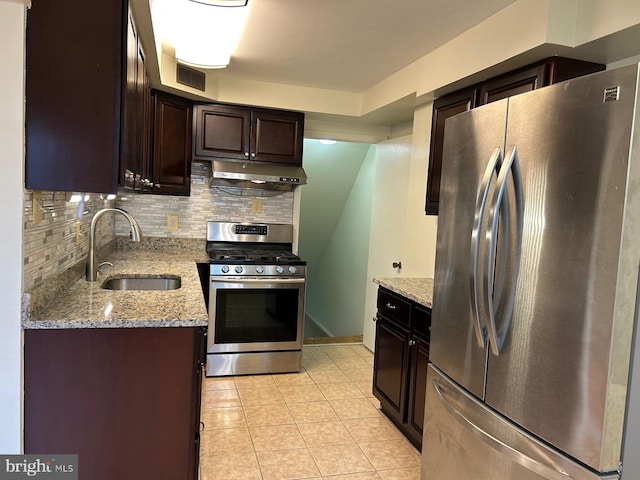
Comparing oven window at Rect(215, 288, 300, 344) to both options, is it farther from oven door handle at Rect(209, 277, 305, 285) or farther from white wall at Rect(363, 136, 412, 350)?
white wall at Rect(363, 136, 412, 350)

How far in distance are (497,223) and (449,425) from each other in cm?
90

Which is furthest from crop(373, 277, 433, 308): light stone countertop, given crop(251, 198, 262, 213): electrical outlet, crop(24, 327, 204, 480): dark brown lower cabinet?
crop(251, 198, 262, 213): electrical outlet

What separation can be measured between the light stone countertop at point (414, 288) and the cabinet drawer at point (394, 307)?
7 centimetres

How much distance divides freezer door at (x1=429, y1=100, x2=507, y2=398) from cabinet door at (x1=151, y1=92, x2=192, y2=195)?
2.41m

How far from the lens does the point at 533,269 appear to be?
143cm

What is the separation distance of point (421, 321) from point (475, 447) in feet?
2.94

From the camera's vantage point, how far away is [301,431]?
2.85m

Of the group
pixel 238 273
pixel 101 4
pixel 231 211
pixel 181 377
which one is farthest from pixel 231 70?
pixel 181 377

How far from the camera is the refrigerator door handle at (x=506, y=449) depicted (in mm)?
1383

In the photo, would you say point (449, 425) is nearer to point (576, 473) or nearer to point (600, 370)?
point (576, 473)

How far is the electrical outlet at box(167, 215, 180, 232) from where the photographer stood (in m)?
4.02

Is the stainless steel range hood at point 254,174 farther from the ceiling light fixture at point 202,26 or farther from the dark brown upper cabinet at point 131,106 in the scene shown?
the dark brown upper cabinet at point 131,106

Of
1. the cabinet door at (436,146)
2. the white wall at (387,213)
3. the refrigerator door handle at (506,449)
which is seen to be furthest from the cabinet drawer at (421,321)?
the white wall at (387,213)

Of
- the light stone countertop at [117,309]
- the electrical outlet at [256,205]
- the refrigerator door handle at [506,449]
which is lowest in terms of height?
the refrigerator door handle at [506,449]
